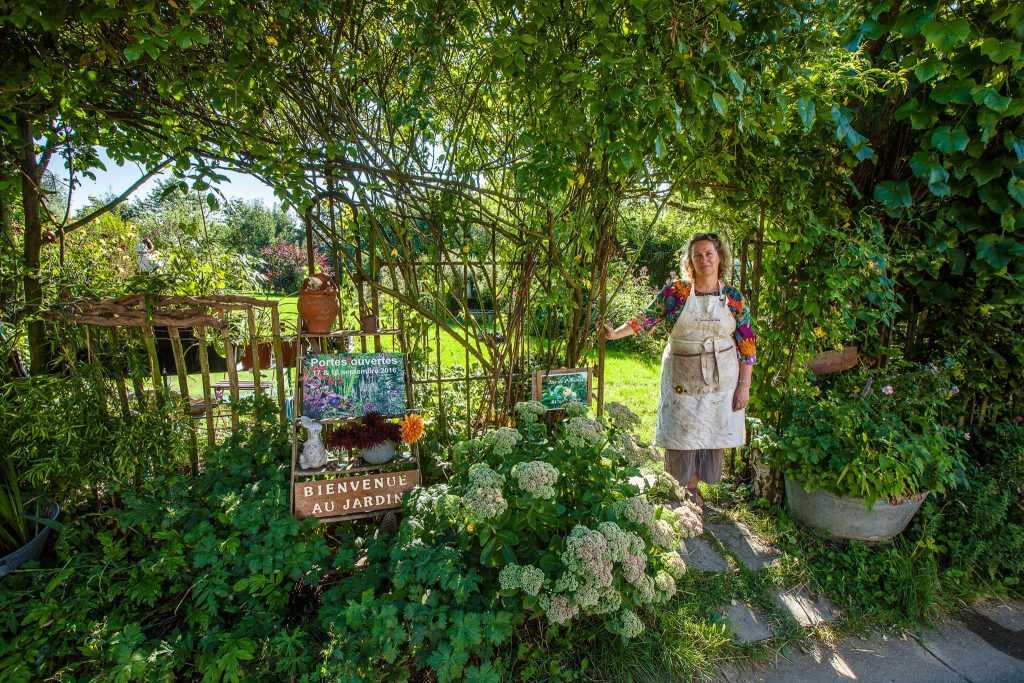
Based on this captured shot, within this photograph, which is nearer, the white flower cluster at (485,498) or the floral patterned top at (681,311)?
the white flower cluster at (485,498)

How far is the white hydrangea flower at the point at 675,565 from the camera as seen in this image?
6.90ft

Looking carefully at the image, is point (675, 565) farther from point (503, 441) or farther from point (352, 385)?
point (352, 385)

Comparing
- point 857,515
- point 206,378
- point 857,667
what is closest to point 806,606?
point 857,667

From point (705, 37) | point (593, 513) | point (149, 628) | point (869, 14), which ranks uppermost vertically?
point (869, 14)

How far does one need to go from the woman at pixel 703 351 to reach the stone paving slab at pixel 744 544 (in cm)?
48

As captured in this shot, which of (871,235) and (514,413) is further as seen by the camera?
(514,413)

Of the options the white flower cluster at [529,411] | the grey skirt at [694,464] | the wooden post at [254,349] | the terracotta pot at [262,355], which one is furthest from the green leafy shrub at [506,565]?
the terracotta pot at [262,355]

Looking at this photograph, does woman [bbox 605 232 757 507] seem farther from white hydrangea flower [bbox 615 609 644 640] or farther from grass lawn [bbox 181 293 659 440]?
grass lawn [bbox 181 293 659 440]

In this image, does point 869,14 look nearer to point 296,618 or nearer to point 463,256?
point 463,256

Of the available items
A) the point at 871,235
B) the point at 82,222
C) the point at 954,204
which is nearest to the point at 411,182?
the point at 82,222

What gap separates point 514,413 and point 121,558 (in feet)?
6.48

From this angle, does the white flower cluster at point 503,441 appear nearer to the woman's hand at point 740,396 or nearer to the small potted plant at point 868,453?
the woman's hand at point 740,396

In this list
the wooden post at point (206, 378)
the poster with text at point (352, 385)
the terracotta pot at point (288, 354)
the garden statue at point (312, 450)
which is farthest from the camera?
the terracotta pot at point (288, 354)

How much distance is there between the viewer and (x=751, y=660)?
7.37 feet
